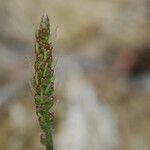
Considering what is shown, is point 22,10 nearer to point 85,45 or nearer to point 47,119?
point 85,45

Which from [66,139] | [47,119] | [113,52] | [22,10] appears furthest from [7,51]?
[47,119]

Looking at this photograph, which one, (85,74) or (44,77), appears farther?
(85,74)

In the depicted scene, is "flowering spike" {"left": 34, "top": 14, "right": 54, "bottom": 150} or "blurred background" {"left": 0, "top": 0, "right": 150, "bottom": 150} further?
"blurred background" {"left": 0, "top": 0, "right": 150, "bottom": 150}

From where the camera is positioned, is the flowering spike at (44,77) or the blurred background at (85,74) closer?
the flowering spike at (44,77)

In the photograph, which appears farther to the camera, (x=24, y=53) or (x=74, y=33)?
(x=74, y=33)

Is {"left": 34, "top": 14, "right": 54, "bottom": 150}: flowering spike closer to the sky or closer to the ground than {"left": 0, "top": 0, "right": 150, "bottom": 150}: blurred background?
closer to the ground

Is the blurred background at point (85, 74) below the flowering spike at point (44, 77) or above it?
above

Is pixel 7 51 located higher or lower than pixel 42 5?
lower

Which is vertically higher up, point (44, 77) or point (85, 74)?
point (85, 74)
